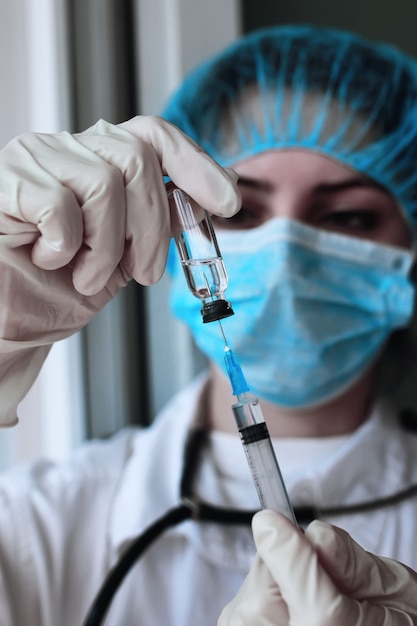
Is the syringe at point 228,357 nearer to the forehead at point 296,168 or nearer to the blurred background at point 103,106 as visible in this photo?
the forehead at point 296,168

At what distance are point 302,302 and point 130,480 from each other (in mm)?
386

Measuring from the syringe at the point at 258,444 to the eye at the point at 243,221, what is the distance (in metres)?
0.46

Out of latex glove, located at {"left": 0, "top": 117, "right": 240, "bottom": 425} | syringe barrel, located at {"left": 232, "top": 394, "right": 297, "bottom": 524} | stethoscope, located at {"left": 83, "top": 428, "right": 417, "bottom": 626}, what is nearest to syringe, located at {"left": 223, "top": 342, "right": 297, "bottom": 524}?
syringe barrel, located at {"left": 232, "top": 394, "right": 297, "bottom": 524}

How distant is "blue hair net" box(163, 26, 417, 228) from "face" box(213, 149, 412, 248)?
19 mm

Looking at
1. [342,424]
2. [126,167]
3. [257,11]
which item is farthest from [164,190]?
[257,11]

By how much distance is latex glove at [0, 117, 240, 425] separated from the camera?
549mm

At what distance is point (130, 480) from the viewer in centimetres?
105

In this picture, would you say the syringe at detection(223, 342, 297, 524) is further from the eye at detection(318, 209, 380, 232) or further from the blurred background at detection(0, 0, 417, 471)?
the blurred background at detection(0, 0, 417, 471)

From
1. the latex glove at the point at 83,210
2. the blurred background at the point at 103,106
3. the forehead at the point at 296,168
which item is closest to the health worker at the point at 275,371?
the forehead at the point at 296,168

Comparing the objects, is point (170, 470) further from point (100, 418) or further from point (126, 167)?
point (126, 167)

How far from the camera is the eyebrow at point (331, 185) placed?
103 centimetres

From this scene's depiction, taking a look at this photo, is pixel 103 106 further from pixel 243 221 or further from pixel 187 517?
pixel 187 517

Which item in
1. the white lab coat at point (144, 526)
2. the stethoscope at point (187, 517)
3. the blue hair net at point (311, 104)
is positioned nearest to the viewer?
the stethoscope at point (187, 517)

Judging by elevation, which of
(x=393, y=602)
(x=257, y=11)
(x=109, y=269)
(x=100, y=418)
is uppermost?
(x=257, y=11)
